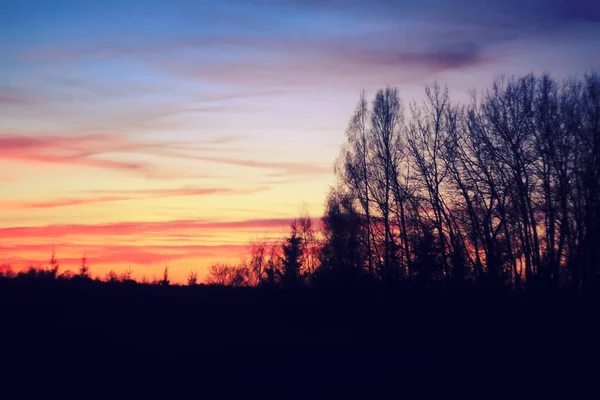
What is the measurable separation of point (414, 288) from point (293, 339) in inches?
251

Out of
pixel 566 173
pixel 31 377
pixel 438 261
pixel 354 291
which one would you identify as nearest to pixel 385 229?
pixel 438 261

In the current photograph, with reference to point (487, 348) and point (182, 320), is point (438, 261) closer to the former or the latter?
point (487, 348)

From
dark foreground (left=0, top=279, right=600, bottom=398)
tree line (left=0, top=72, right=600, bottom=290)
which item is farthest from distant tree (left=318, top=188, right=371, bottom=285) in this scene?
dark foreground (left=0, top=279, right=600, bottom=398)

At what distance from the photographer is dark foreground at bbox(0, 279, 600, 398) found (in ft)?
32.2

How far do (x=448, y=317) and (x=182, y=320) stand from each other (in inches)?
318

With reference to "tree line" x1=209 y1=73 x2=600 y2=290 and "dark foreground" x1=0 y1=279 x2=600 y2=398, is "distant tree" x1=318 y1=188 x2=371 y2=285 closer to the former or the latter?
"tree line" x1=209 y1=73 x2=600 y2=290

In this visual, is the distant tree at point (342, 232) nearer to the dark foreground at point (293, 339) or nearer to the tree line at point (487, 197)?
the tree line at point (487, 197)

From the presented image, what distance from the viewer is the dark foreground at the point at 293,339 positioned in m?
9.81

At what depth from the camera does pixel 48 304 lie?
557 inches

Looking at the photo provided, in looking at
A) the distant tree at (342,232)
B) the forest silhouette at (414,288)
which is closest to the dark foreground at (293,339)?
the forest silhouette at (414,288)

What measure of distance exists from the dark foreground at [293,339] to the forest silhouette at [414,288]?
75mm

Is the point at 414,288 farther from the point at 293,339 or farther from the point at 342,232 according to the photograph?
the point at 342,232

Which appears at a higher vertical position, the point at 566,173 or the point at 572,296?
the point at 566,173

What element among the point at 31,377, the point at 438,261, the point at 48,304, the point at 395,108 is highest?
the point at 395,108
